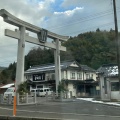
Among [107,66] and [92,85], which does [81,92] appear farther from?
[107,66]

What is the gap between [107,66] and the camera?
40.9 m

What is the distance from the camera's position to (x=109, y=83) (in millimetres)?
38531

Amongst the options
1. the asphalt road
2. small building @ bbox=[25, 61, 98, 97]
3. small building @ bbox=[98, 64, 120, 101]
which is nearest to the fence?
the asphalt road

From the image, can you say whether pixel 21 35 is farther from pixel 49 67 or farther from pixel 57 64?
pixel 49 67

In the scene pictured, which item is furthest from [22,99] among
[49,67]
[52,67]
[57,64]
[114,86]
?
[49,67]

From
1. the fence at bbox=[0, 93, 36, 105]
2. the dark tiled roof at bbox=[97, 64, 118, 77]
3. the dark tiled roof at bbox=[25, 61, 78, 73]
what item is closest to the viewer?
the fence at bbox=[0, 93, 36, 105]

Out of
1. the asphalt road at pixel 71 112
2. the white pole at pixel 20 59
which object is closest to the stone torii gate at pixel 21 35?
the white pole at pixel 20 59

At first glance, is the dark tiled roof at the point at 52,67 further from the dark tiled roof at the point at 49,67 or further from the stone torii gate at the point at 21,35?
the stone torii gate at the point at 21,35

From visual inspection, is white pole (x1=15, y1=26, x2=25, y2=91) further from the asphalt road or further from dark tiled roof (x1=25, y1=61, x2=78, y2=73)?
dark tiled roof (x1=25, y1=61, x2=78, y2=73)

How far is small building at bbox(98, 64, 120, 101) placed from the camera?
37562 millimetres

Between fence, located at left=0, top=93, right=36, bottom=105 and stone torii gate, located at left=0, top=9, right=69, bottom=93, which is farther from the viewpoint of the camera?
stone torii gate, located at left=0, top=9, right=69, bottom=93

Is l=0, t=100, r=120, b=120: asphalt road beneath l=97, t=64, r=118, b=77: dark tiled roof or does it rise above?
beneath

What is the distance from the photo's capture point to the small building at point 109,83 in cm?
3756

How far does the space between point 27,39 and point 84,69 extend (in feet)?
117
